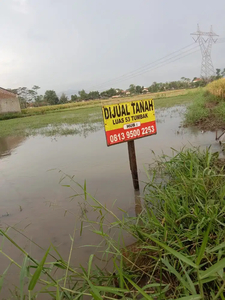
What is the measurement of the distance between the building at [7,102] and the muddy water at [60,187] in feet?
82.8

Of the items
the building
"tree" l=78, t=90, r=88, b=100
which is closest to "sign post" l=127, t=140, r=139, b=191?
the building

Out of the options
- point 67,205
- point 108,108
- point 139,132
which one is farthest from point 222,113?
point 67,205

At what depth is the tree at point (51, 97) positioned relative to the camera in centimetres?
5475

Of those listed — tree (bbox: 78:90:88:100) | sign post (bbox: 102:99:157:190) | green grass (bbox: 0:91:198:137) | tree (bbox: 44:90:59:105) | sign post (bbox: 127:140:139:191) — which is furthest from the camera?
tree (bbox: 44:90:59:105)

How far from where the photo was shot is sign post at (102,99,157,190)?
2.41 m

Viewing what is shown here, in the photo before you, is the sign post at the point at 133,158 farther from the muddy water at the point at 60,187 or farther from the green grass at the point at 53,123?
the green grass at the point at 53,123

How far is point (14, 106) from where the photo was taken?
29.8 m

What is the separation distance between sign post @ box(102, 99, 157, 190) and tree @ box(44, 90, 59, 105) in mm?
56143

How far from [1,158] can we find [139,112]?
5009 millimetres

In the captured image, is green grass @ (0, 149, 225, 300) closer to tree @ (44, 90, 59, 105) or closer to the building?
the building

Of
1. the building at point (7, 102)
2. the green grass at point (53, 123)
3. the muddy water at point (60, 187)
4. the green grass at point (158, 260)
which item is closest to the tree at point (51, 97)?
the building at point (7, 102)

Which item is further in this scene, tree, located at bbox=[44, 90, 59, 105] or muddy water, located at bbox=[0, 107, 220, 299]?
tree, located at bbox=[44, 90, 59, 105]

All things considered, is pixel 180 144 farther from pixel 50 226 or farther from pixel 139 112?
pixel 50 226

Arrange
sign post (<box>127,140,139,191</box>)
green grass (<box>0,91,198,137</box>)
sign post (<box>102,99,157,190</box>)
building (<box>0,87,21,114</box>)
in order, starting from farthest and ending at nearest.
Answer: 1. building (<box>0,87,21,114</box>)
2. green grass (<box>0,91,198,137</box>)
3. sign post (<box>127,140,139,191</box>)
4. sign post (<box>102,99,157,190</box>)
